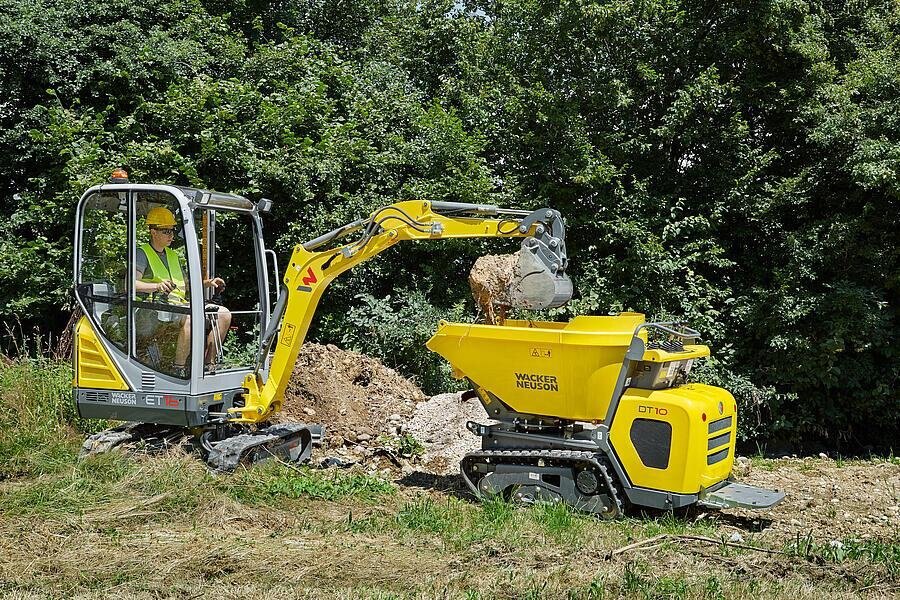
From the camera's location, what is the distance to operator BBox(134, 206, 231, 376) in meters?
7.14

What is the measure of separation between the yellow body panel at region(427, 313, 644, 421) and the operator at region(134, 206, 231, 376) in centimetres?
211

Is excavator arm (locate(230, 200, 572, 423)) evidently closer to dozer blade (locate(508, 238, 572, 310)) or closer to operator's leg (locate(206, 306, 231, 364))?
dozer blade (locate(508, 238, 572, 310))

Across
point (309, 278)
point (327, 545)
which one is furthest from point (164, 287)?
point (327, 545)

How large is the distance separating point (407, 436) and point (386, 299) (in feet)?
11.9

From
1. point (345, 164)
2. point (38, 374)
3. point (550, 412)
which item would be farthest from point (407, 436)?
point (345, 164)

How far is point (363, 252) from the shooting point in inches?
291

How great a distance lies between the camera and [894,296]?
38.3 feet

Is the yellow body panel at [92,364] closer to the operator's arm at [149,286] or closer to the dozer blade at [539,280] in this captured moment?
the operator's arm at [149,286]

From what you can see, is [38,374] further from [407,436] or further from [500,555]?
[500,555]

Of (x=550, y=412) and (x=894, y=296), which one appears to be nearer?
(x=550, y=412)

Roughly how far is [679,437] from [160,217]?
4.56 metres

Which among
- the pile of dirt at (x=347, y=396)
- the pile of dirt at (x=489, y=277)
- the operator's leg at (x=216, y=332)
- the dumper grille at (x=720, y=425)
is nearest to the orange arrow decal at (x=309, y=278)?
the operator's leg at (x=216, y=332)

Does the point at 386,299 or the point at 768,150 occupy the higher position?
the point at 768,150

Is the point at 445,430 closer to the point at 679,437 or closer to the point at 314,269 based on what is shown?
the point at 314,269
